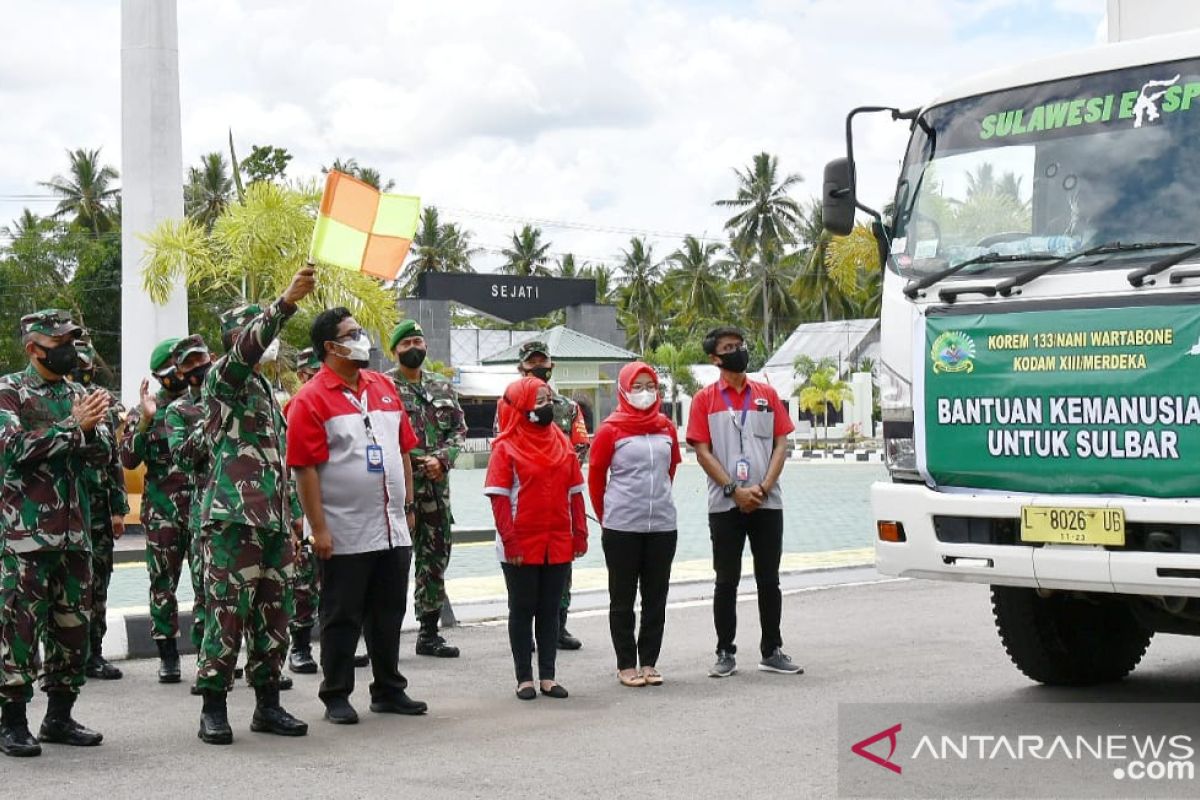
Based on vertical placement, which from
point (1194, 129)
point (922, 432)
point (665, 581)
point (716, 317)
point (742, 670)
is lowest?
point (742, 670)

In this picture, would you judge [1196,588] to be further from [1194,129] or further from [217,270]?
[217,270]

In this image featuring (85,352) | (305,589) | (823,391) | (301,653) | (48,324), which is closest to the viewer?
(48,324)

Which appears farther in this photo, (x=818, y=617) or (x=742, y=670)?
(x=818, y=617)

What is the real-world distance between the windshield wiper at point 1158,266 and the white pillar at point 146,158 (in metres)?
15.8

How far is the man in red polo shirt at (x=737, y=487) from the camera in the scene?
346 inches

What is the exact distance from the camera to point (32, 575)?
22.5ft

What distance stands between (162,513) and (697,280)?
76197mm

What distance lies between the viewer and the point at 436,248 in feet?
264

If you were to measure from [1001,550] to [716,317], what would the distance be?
7941 centimetres

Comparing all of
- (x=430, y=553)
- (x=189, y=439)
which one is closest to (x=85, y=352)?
(x=189, y=439)

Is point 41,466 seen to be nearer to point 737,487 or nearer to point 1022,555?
point 737,487

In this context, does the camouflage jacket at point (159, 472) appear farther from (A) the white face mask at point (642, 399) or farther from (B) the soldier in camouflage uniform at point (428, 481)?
(A) the white face mask at point (642, 399)

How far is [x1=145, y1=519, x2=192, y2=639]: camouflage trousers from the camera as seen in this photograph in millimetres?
9023

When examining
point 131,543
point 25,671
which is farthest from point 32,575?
point 131,543
